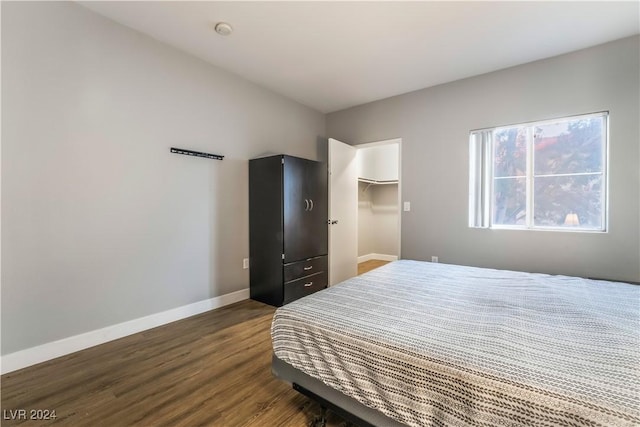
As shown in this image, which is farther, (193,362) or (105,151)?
(105,151)

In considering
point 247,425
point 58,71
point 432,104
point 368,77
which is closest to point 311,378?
point 247,425

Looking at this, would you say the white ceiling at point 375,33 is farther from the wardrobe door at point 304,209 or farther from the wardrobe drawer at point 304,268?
the wardrobe drawer at point 304,268

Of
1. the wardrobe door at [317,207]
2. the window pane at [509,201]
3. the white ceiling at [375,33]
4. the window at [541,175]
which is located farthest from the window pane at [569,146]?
the wardrobe door at [317,207]

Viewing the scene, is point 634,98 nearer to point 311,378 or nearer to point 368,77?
point 368,77

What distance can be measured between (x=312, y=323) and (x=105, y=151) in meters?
2.21

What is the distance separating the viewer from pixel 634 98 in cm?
243

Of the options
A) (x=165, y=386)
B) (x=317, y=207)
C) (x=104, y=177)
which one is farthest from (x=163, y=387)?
(x=317, y=207)

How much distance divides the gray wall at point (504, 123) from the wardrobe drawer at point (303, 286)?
1.24 m

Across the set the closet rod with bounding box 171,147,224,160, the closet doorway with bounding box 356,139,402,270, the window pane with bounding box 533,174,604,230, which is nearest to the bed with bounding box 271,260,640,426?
the window pane with bounding box 533,174,604,230

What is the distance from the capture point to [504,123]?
3.02 meters

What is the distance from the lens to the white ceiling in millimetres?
2088

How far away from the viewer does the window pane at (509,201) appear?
301 cm

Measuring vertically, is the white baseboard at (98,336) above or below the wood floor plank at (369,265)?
above

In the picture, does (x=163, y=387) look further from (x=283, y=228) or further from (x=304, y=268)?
(x=304, y=268)
